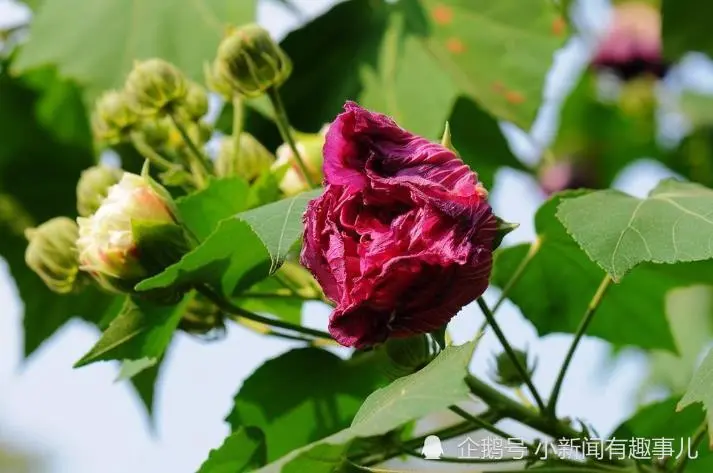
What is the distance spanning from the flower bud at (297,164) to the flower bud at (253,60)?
0.20 ft

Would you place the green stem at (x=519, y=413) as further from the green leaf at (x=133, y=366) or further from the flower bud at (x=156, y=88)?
the flower bud at (x=156, y=88)

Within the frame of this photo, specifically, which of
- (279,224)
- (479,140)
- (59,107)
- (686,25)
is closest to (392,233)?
(279,224)

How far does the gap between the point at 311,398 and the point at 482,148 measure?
54 centimetres

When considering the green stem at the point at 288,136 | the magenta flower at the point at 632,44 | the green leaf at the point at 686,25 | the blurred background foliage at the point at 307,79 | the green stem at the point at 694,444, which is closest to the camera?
the green stem at the point at 694,444

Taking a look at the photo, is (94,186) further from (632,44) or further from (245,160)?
(632,44)

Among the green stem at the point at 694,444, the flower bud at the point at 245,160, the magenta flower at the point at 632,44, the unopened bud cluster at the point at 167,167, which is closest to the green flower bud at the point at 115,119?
the unopened bud cluster at the point at 167,167

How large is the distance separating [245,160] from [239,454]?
0.27 metres

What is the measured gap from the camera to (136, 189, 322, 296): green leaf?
73cm

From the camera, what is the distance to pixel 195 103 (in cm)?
105

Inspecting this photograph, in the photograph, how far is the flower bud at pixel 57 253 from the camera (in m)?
1.00

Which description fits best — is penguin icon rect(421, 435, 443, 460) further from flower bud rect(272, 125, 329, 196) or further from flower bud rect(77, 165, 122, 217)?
flower bud rect(77, 165, 122, 217)

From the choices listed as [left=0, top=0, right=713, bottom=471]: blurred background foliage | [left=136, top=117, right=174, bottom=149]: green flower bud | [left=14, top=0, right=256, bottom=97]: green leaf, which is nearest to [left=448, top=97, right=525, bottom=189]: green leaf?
[left=0, top=0, right=713, bottom=471]: blurred background foliage

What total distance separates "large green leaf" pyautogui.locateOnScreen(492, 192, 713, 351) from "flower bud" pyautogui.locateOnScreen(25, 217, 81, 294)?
1.19ft

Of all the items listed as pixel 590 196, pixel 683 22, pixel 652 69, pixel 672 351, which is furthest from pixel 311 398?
pixel 652 69
